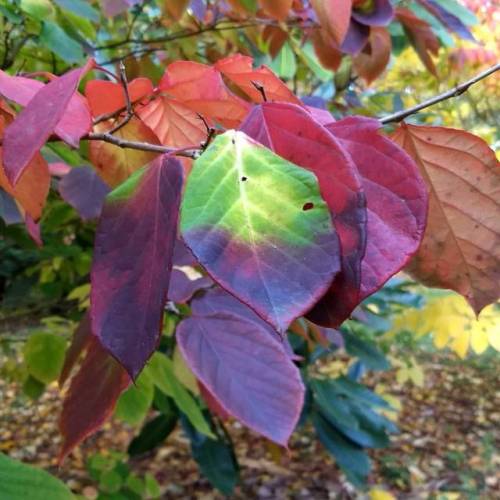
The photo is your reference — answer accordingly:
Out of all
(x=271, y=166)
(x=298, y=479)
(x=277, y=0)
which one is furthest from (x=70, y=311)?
(x=298, y=479)

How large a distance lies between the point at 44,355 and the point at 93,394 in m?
0.54

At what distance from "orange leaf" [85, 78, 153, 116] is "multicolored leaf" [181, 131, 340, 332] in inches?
8.9

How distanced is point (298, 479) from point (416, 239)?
2929 millimetres

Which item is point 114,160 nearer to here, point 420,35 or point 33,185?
point 33,185

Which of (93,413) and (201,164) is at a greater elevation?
(201,164)

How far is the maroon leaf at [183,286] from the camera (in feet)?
2.42

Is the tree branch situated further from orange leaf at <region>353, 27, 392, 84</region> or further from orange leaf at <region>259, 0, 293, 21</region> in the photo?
orange leaf at <region>353, 27, 392, 84</region>

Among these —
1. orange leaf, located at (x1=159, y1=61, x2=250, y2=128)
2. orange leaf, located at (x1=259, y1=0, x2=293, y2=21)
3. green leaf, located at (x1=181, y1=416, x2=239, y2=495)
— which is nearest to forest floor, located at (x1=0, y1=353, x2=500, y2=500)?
green leaf, located at (x1=181, y1=416, x2=239, y2=495)

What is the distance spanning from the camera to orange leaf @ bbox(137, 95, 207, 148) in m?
0.53

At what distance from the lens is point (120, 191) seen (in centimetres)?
38

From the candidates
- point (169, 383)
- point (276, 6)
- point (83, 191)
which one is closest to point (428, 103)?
point (276, 6)

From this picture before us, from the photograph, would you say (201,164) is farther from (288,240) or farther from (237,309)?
(237,309)

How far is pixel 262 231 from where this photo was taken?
0.29 metres

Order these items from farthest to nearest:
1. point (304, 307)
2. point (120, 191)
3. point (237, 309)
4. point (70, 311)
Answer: point (70, 311)
point (237, 309)
point (120, 191)
point (304, 307)
